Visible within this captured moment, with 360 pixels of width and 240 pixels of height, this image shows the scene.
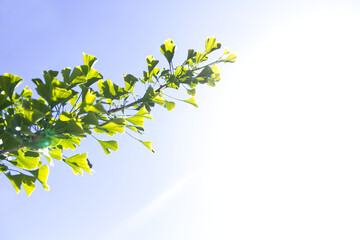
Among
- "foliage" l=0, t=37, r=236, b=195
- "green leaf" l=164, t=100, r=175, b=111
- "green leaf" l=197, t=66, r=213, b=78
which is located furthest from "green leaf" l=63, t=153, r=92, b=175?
"green leaf" l=197, t=66, r=213, b=78

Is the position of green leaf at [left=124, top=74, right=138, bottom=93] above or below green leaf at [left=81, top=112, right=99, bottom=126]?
above

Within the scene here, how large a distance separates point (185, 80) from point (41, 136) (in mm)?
1915

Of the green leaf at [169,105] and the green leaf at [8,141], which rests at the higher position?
the green leaf at [169,105]

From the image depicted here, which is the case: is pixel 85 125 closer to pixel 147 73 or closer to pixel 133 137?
pixel 133 137

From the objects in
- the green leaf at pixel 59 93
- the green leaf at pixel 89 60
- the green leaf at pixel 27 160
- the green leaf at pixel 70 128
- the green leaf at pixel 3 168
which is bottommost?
the green leaf at pixel 70 128

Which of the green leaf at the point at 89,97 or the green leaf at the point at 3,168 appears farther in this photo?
the green leaf at the point at 3,168

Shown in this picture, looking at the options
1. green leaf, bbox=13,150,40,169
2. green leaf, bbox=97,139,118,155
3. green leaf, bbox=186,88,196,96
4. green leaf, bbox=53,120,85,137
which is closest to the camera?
green leaf, bbox=53,120,85,137

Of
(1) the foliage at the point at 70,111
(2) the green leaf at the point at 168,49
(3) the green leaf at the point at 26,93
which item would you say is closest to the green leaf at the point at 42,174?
(1) the foliage at the point at 70,111

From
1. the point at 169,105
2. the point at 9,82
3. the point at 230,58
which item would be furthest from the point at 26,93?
the point at 230,58

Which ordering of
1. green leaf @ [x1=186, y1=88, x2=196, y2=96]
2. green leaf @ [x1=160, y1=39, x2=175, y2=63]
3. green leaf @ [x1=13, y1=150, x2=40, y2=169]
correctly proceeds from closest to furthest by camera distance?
green leaf @ [x1=13, y1=150, x2=40, y2=169]
green leaf @ [x1=160, y1=39, x2=175, y2=63]
green leaf @ [x1=186, y1=88, x2=196, y2=96]

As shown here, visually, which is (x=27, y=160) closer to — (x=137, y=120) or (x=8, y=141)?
(x=8, y=141)

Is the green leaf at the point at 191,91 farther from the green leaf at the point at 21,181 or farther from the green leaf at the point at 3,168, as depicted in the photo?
the green leaf at the point at 3,168

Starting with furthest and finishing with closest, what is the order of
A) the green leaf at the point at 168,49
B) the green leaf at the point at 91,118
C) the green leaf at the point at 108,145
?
1. the green leaf at the point at 168,49
2. the green leaf at the point at 108,145
3. the green leaf at the point at 91,118

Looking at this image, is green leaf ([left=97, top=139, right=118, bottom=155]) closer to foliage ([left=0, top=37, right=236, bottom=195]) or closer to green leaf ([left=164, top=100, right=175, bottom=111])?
foliage ([left=0, top=37, right=236, bottom=195])
